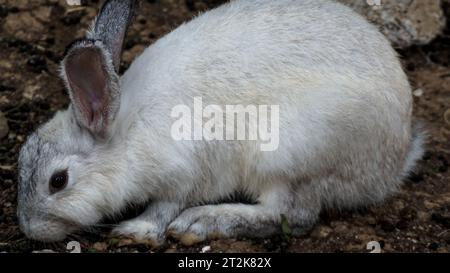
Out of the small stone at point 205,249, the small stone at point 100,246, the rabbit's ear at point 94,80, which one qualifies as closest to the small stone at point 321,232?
the small stone at point 205,249

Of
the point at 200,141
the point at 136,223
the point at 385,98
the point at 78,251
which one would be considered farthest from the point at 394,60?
the point at 78,251

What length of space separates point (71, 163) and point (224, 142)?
1.03 metres

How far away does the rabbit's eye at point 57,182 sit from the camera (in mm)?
4785

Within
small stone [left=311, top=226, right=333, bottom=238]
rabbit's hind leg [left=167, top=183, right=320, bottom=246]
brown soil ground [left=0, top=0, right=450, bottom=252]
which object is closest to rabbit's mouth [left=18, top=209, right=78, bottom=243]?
brown soil ground [left=0, top=0, right=450, bottom=252]

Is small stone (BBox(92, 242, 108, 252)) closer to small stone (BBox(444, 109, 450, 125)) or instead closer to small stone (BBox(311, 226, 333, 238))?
small stone (BBox(311, 226, 333, 238))

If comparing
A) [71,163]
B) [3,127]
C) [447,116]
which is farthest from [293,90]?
[3,127]

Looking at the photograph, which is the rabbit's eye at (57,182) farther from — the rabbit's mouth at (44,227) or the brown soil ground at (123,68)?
the brown soil ground at (123,68)

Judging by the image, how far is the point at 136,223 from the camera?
5203 mm

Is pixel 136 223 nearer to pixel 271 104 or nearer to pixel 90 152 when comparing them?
pixel 90 152

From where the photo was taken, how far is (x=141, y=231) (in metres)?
5.15

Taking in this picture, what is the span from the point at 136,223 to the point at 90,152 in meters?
0.65

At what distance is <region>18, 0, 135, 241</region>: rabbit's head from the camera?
4730 millimetres

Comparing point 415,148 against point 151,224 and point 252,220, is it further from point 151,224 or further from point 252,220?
point 151,224

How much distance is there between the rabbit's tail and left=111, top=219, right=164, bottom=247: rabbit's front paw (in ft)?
6.43
